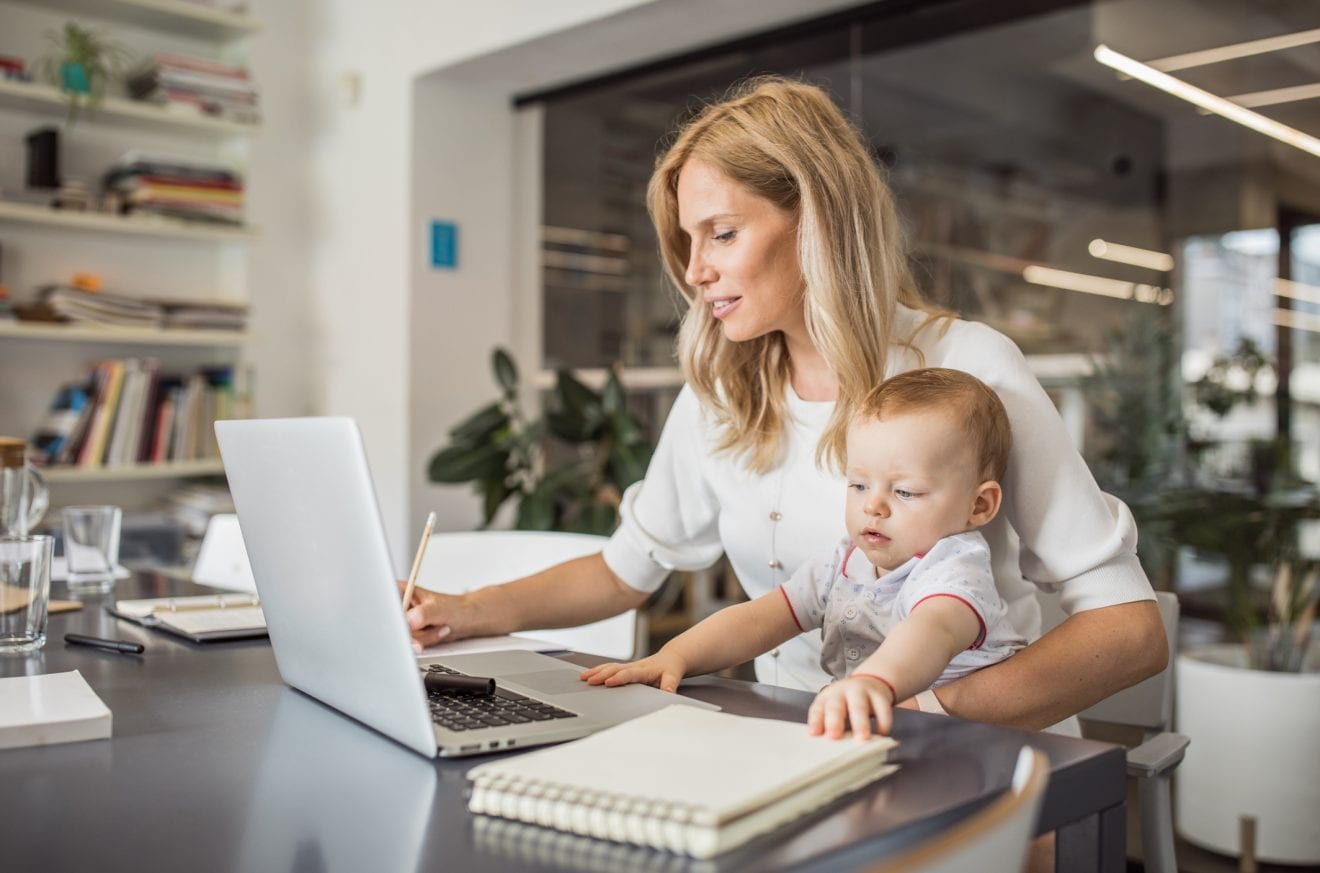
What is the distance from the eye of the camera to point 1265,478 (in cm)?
270

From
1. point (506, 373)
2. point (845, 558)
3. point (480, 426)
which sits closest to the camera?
point (845, 558)

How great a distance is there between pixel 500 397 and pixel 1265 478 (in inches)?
98.9

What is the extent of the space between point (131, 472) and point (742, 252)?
9.72 feet

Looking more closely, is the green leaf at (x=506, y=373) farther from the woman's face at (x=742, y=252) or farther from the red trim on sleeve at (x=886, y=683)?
the red trim on sleeve at (x=886, y=683)

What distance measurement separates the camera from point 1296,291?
8.68 feet

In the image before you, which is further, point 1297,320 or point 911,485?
point 1297,320

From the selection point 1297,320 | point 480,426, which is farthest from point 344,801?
point 480,426

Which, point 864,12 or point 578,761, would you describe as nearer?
point 578,761

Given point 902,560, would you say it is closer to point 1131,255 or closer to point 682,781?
point 682,781

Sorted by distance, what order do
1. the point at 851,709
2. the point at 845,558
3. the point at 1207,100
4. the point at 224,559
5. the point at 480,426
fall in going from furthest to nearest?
1. the point at 480,426
2. the point at 1207,100
3. the point at 224,559
4. the point at 845,558
5. the point at 851,709

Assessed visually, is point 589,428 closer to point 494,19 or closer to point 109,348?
point 494,19

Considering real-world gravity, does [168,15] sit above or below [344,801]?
above

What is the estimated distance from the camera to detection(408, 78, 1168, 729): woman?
51.7 inches

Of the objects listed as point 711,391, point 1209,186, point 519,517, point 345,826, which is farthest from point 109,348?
point 345,826
